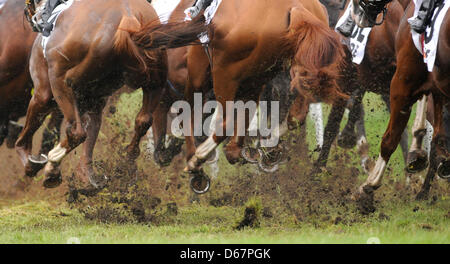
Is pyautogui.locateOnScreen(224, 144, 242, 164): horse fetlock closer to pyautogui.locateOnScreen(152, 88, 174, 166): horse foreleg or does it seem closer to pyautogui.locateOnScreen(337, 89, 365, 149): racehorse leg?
pyautogui.locateOnScreen(152, 88, 174, 166): horse foreleg

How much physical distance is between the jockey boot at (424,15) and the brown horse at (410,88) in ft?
0.53

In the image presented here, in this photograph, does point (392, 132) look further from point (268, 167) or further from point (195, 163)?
point (195, 163)

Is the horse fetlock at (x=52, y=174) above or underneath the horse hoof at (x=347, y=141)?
underneath

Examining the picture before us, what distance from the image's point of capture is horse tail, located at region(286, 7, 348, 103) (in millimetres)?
5766

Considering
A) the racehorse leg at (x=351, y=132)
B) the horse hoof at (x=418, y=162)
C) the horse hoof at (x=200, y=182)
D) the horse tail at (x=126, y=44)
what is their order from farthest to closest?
the racehorse leg at (x=351, y=132), the horse hoof at (x=200, y=182), the horse tail at (x=126, y=44), the horse hoof at (x=418, y=162)

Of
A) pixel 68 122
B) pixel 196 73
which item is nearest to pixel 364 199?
pixel 196 73

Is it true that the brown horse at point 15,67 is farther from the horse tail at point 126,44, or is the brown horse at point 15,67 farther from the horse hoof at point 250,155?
the horse hoof at point 250,155

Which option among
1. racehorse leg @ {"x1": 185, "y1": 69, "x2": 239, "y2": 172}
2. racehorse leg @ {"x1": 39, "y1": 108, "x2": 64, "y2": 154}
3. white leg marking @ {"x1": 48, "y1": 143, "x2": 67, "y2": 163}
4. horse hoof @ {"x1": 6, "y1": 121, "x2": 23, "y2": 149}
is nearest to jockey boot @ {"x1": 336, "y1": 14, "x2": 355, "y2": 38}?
racehorse leg @ {"x1": 185, "y1": 69, "x2": 239, "y2": 172}

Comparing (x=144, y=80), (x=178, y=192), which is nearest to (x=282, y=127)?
(x=144, y=80)

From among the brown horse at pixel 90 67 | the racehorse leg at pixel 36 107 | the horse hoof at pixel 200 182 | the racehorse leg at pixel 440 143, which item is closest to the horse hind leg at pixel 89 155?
the brown horse at pixel 90 67

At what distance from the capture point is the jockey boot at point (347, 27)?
22.2 feet

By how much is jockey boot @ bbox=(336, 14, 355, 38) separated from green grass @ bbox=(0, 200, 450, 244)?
5.35 ft

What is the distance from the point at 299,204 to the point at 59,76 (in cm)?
235

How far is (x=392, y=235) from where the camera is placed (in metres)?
5.25
